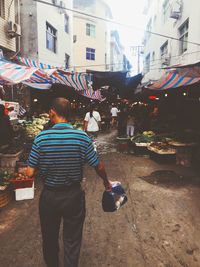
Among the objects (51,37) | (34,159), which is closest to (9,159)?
(34,159)

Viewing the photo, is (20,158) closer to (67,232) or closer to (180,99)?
(67,232)

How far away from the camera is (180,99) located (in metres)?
13.9

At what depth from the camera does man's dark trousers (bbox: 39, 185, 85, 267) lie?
2.64 meters

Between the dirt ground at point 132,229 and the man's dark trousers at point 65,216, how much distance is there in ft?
3.04

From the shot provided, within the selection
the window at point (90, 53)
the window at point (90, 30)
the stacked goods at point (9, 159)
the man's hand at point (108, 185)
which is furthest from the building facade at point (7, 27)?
the window at point (90, 30)

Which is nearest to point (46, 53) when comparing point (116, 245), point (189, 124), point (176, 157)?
point (189, 124)

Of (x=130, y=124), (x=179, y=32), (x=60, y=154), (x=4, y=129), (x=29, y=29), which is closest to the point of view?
(x=60, y=154)

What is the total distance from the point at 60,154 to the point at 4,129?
497cm

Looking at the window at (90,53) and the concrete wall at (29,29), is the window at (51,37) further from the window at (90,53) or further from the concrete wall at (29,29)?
the window at (90,53)

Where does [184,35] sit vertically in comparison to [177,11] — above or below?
below

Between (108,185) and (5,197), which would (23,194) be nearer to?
(5,197)

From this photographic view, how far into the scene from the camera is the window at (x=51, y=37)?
1664 cm

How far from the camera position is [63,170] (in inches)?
102

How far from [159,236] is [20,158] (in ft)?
16.6
